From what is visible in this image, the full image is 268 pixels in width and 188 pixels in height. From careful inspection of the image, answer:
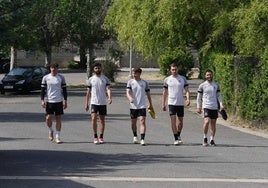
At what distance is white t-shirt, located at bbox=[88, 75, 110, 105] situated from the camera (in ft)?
49.5

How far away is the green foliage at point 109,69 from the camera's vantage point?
1773 inches

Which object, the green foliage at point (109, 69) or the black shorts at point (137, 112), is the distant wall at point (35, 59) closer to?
the green foliage at point (109, 69)

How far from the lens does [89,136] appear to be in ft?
53.5

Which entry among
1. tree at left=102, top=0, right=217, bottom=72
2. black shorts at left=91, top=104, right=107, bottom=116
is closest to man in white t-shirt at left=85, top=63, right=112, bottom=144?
black shorts at left=91, top=104, right=107, bottom=116

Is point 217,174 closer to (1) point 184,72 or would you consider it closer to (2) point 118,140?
(2) point 118,140

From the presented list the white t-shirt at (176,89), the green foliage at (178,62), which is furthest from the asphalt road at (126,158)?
the green foliage at (178,62)

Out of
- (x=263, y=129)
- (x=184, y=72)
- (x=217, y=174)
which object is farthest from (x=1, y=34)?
(x=184, y=72)

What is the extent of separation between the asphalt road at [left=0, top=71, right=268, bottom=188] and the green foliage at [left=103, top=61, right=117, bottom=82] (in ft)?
81.9

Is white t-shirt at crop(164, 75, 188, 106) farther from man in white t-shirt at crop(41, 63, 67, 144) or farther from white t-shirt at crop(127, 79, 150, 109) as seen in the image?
man in white t-shirt at crop(41, 63, 67, 144)

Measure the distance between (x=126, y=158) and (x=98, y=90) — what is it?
2.87 meters

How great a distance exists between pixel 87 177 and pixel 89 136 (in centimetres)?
586

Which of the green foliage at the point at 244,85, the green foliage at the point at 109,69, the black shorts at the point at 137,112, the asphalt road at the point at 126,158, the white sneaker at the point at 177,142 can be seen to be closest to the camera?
the asphalt road at the point at 126,158

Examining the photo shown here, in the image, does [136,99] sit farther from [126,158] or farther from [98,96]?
[126,158]

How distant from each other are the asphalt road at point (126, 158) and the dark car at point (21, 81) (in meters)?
14.0
